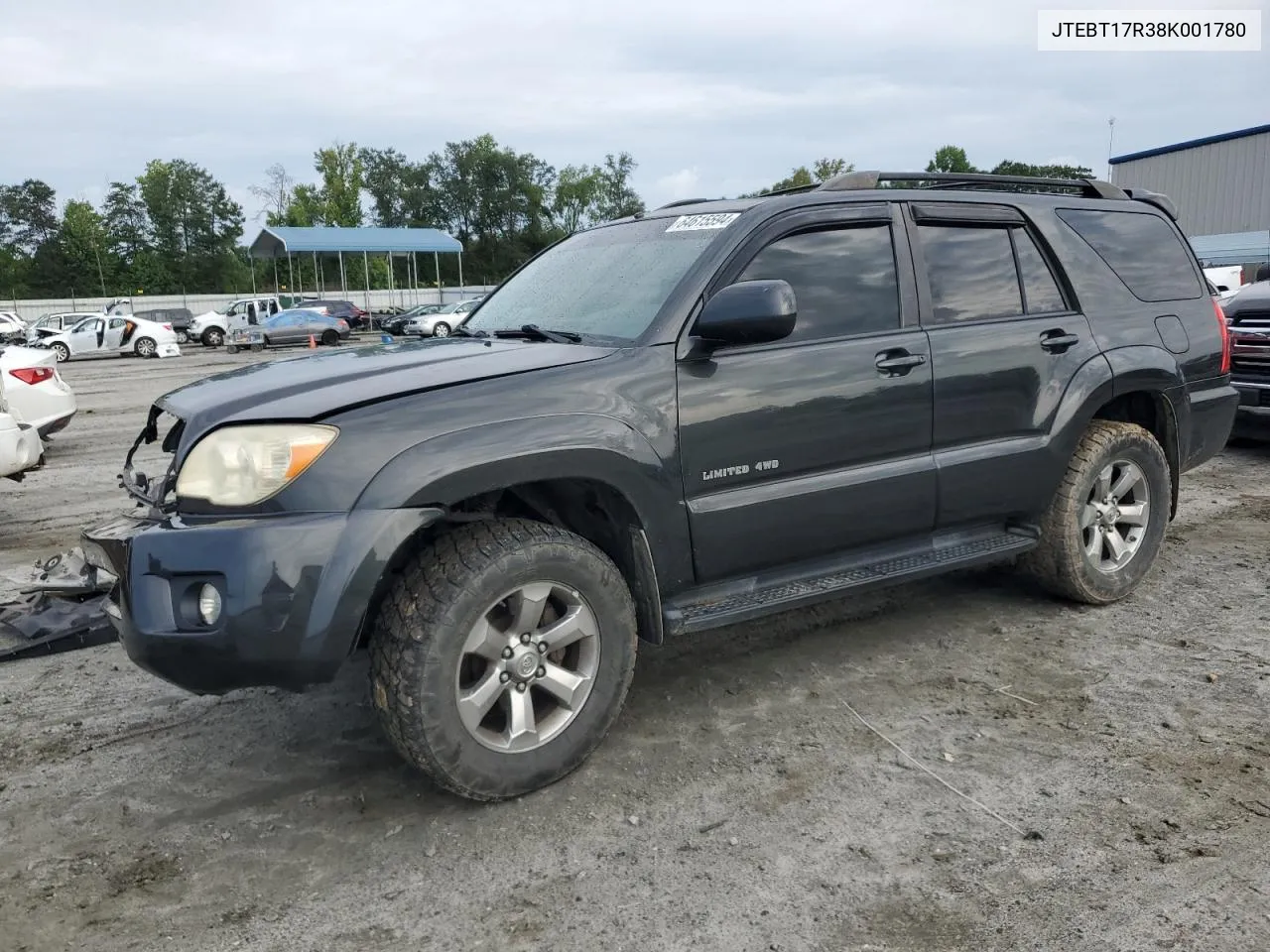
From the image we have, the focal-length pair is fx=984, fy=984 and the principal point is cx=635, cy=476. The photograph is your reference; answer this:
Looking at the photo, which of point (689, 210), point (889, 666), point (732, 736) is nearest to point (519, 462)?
point (732, 736)

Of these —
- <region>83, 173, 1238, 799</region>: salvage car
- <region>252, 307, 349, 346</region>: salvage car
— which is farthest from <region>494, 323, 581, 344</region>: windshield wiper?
<region>252, 307, 349, 346</region>: salvage car

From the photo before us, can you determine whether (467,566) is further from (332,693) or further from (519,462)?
(332,693)

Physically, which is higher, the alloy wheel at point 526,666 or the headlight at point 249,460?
the headlight at point 249,460

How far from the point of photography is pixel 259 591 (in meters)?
2.63

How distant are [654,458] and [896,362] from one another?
1.12m

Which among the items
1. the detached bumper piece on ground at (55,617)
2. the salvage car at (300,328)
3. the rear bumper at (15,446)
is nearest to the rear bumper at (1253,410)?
the detached bumper piece on ground at (55,617)

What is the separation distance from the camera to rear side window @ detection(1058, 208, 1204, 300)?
181 inches

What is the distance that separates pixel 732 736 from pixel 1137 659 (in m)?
1.81

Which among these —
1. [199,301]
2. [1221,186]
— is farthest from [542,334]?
[199,301]

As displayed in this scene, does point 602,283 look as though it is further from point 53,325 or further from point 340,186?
point 340,186

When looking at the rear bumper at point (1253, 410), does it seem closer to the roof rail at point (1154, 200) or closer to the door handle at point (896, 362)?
the roof rail at point (1154, 200)

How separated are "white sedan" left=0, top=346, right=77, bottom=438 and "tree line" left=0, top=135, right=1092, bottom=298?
50.3m

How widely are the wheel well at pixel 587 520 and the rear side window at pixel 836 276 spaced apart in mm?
924

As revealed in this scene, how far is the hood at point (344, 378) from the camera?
287 cm
